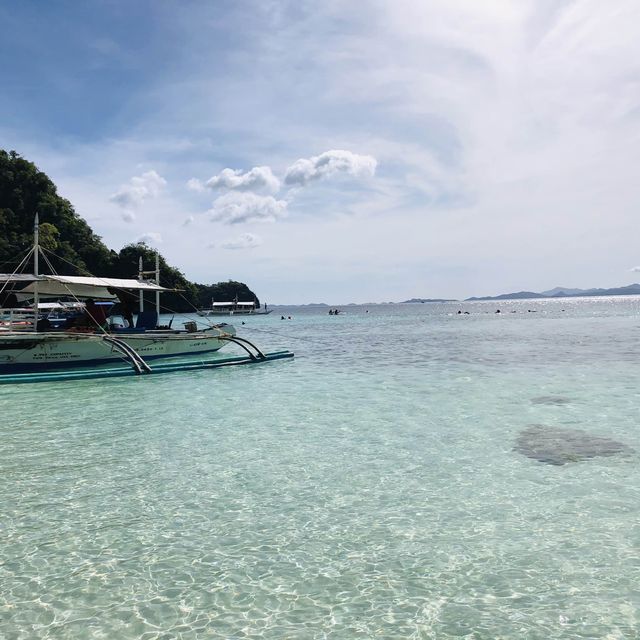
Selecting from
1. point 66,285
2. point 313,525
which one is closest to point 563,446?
point 313,525

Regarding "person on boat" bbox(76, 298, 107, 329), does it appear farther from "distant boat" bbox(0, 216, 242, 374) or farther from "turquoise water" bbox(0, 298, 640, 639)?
"turquoise water" bbox(0, 298, 640, 639)

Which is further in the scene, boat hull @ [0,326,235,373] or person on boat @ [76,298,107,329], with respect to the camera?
person on boat @ [76,298,107,329]

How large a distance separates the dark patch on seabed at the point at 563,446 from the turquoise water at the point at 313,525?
1.07 feet

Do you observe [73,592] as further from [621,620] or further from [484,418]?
[484,418]

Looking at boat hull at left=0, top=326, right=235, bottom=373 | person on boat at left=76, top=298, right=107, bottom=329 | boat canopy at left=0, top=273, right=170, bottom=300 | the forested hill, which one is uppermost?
the forested hill

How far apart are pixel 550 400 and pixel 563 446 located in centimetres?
577

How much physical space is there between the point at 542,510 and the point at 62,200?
101839mm

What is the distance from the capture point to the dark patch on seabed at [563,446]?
9.91m

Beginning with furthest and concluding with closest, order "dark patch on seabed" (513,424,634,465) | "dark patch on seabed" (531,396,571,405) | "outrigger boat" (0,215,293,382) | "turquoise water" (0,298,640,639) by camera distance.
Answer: "outrigger boat" (0,215,293,382) < "dark patch on seabed" (531,396,571,405) < "dark patch on seabed" (513,424,634,465) < "turquoise water" (0,298,640,639)

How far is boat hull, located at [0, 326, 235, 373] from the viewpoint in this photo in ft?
68.6

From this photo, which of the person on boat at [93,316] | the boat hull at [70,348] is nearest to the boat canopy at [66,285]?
the person on boat at [93,316]

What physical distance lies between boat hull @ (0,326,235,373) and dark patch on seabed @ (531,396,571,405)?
16.7m

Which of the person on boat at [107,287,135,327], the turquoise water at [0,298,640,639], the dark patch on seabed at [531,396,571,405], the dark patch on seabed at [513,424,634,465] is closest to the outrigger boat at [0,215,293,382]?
the person on boat at [107,287,135,327]

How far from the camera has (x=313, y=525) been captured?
22.7 ft
